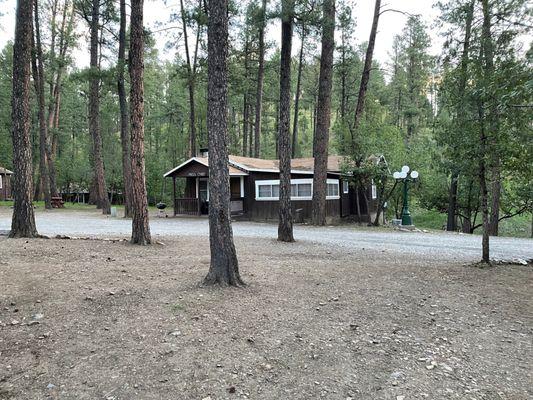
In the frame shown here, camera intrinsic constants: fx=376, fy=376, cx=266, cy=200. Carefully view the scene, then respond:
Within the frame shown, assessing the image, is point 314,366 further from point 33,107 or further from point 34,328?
point 33,107

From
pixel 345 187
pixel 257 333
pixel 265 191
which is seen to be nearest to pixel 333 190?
pixel 345 187

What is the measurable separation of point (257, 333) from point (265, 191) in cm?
1472

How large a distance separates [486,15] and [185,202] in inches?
632

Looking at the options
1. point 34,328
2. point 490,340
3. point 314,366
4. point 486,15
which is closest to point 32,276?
point 34,328

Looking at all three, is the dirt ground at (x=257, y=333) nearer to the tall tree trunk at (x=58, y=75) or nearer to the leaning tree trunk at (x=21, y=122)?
the leaning tree trunk at (x=21, y=122)

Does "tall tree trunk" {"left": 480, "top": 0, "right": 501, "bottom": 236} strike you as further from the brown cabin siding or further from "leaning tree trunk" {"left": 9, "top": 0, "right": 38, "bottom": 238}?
the brown cabin siding

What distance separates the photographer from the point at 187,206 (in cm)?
2039

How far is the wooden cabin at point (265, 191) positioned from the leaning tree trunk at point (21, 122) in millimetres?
10611

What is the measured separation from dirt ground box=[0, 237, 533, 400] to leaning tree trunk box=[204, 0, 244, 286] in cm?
41

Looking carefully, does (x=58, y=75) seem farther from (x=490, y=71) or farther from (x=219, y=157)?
(x=490, y=71)

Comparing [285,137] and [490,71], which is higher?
A: [490,71]

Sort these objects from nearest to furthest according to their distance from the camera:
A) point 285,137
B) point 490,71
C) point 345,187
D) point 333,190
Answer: point 490,71 < point 285,137 < point 333,190 < point 345,187

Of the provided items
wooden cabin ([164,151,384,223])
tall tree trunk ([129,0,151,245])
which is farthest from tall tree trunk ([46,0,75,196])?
tall tree trunk ([129,0,151,245])

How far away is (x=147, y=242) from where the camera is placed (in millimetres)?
8438
